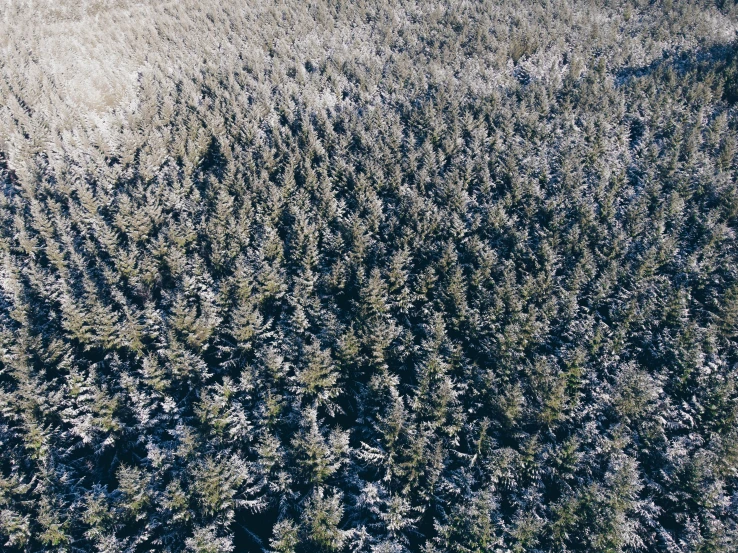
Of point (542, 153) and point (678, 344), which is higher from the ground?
point (542, 153)

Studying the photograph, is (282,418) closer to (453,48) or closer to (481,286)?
(481,286)

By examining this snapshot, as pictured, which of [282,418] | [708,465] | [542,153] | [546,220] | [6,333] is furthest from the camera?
[542,153]

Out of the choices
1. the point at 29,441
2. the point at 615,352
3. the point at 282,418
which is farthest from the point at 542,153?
the point at 29,441

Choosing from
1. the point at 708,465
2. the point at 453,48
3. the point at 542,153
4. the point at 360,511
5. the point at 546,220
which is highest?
the point at 453,48

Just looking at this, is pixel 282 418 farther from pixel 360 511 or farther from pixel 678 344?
pixel 678 344

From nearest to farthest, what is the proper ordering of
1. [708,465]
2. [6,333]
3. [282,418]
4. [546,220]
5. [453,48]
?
[708,465] < [282,418] < [6,333] < [546,220] < [453,48]

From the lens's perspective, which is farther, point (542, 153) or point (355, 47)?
point (355, 47)

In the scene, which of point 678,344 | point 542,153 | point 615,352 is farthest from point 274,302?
point 542,153
